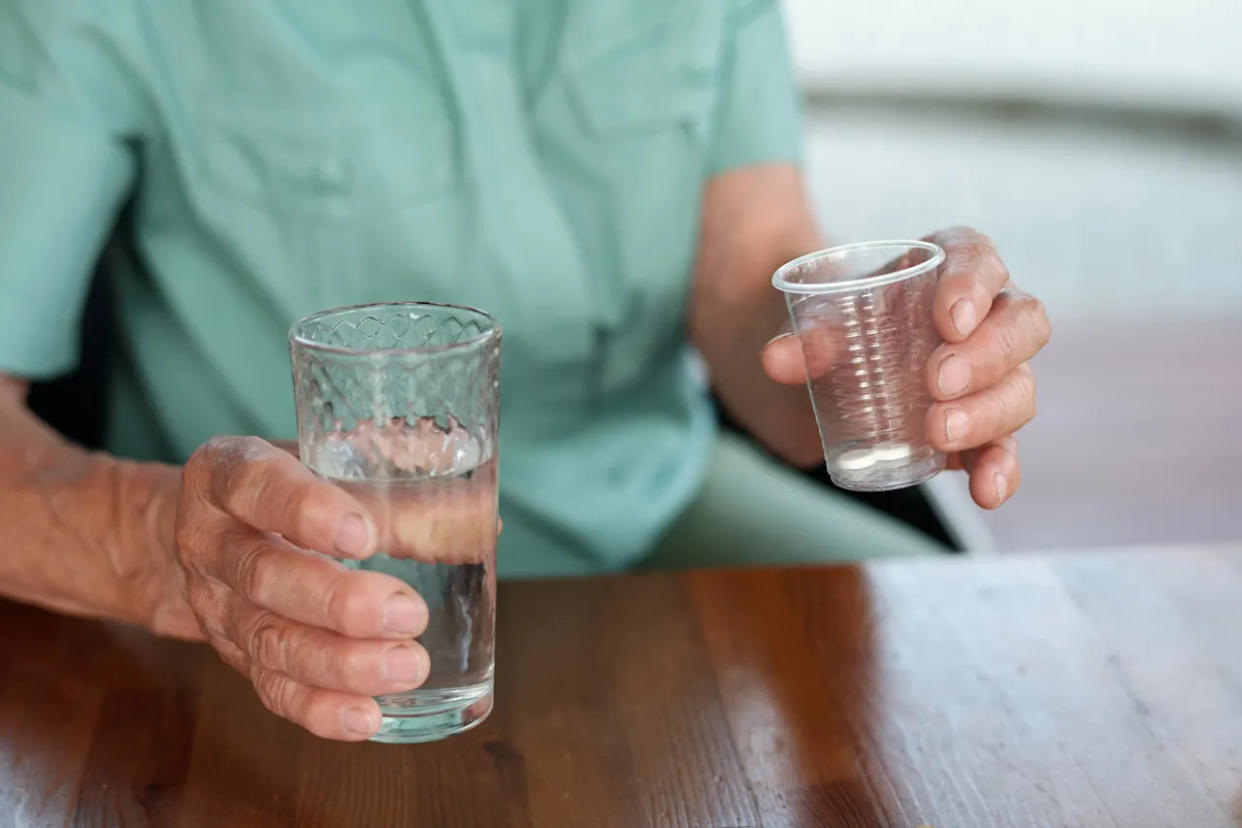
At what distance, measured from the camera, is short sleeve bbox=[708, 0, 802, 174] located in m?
1.30

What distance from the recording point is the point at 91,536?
3.07ft

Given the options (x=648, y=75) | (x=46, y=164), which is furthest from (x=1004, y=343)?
(x=46, y=164)

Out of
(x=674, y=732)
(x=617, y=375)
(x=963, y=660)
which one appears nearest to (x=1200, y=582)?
(x=963, y=660)

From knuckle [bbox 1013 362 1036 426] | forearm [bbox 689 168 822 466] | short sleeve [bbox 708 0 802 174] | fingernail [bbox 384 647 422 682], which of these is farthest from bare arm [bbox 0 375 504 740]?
short sleeve [bbox 708 0 802 174]

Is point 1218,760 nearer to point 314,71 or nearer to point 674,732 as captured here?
point 674,732

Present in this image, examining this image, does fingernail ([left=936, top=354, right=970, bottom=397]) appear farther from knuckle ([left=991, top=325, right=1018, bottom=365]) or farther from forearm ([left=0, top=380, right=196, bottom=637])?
forearm ([left=0, top=380, right=196, bottom=637])

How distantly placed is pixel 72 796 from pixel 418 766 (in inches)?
7.4

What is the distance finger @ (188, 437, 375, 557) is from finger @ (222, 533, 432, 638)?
0.02 meters

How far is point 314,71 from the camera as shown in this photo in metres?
1.14

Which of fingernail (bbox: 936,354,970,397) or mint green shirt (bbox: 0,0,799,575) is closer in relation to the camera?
fingernail (bbox: 936,354,970,397)

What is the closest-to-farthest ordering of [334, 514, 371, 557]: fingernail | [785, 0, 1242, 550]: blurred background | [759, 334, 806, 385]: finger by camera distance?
[334, 514, 371, 557]: fingernail
[759, 334, 806, 385]: finger
[785, 0, 1242, 550]: blurred background

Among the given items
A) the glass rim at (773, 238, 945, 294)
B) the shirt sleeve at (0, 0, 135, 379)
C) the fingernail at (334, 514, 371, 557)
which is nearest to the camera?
the fingernail at (334, 514, 371, 557)

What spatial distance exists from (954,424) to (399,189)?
592mm

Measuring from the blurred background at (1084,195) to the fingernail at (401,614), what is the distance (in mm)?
759
